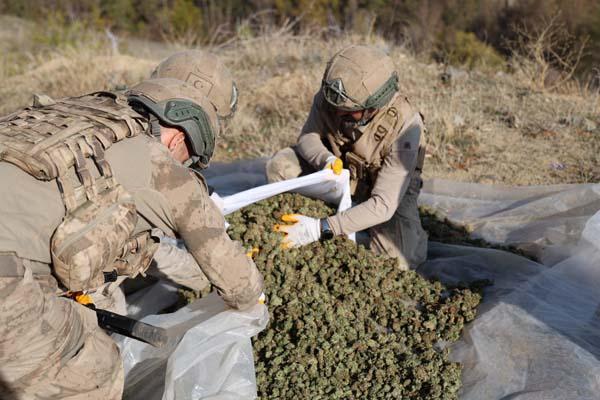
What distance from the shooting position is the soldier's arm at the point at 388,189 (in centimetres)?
310

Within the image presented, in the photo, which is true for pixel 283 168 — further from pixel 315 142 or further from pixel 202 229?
pixel 202 229

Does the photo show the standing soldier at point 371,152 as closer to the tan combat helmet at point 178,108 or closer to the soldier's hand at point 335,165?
the soldier's hand at point 335,165

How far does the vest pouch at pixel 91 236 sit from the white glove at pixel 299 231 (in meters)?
1.24

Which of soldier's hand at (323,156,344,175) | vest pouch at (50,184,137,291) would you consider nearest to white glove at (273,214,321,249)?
soldier's hand at (323,156,344,175)

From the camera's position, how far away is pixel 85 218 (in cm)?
174

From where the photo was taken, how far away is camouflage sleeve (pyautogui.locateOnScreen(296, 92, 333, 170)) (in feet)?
11.4

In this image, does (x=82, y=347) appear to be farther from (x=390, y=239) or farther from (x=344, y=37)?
(x=344, y=37)

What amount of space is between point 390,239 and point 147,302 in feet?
4.46

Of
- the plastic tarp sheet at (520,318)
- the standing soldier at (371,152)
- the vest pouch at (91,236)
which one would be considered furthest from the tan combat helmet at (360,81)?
the vest pouch at (91,236)

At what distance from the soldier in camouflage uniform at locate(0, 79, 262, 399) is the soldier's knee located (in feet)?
4.91

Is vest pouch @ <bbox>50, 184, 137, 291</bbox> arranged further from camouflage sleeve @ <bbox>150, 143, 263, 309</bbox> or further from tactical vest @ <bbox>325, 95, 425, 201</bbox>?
tactical vest @ <bbox>325, 95, 425, 201</bbox>

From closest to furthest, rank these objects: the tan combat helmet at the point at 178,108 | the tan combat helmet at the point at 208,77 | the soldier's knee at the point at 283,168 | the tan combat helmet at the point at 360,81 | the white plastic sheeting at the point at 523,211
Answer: the tan combat helmet at the point at 178,108 → the tan combat helmet at the point at 208,77 → the tan combat helmet at the point at 360,81 → the white plastic sheeting at the point at 523,211 → the soldier's knee at the point at 283,168

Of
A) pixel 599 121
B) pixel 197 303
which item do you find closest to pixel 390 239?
pixel 197 303

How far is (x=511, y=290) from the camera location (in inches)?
108
